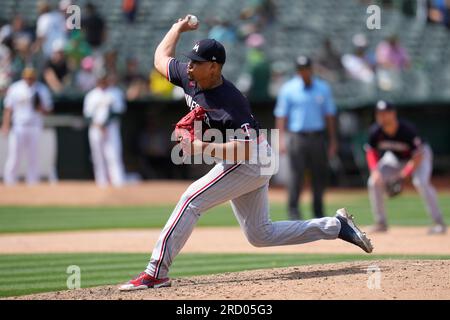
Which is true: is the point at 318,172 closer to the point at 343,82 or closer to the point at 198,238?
the point at 198,238

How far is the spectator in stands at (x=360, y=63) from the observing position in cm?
2141

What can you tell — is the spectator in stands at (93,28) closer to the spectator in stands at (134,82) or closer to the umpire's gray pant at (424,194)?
the spectator in stands at (134,82)

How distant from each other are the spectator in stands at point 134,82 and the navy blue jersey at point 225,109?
13928 mm

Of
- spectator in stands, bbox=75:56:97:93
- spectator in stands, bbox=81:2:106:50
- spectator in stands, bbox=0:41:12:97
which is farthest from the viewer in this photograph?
spectator in stands, bbox=81:2:106:50

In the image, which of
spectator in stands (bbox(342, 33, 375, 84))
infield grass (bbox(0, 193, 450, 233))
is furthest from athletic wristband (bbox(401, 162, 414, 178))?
spectator in stands (bbox(342, 33, 375, 84))

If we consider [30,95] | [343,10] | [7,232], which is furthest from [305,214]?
[343,10]

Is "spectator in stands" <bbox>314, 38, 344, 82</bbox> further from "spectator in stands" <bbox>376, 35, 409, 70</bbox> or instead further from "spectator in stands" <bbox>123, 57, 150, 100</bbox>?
"spectator in stands" <bbox>123, 57, 150, 100</bbox>

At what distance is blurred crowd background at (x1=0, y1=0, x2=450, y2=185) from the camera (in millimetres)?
20875

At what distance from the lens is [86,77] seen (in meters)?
21.2

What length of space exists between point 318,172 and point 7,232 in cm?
446

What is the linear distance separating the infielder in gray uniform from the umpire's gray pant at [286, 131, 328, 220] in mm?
6220

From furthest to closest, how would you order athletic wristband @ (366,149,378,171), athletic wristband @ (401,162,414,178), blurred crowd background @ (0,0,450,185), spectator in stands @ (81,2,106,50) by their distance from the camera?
1. spectator in stands @ (81,2,106,50)
2. blurred crowd background @ (0,0,450,185)
3. athletic wristband @ (366,149,378,171)
4. athletic wristband @ (401,162,414,178)

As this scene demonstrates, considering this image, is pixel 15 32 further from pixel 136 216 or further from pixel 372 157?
pixel 372 157

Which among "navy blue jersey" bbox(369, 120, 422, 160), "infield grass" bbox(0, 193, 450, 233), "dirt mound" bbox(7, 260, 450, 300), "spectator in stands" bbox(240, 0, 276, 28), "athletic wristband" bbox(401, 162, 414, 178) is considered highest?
"spectator in stands" bbox(240, 0, 276, 28)
